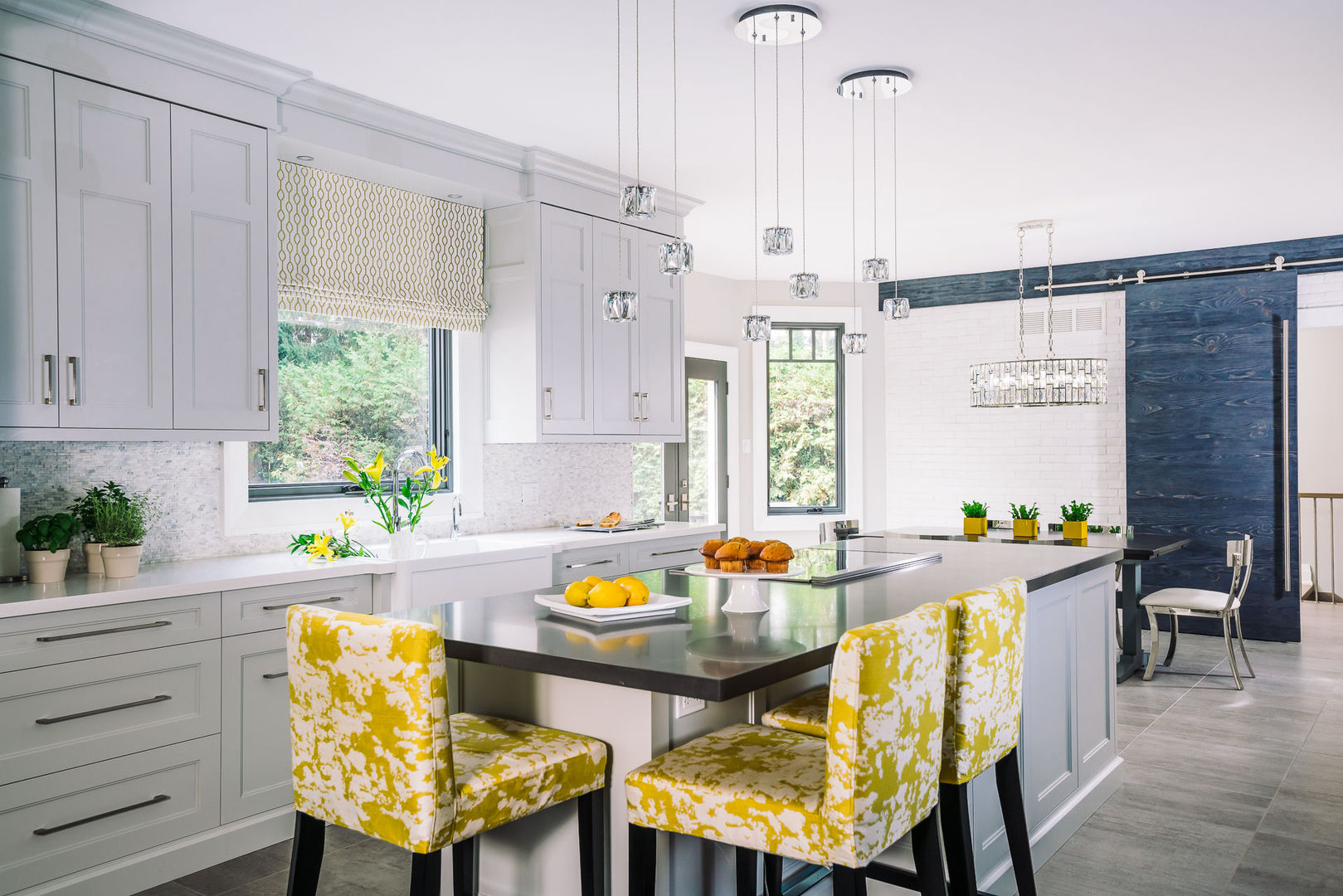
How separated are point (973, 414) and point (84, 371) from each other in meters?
6.61

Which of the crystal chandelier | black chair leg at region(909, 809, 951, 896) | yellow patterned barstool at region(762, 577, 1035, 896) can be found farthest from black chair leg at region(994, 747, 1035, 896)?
the crystal chandelier

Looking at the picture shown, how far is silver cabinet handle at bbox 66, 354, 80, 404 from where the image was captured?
10.1ft

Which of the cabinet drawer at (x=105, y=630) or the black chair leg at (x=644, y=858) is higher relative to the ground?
the cabinet drawer at (x=105, y=630)

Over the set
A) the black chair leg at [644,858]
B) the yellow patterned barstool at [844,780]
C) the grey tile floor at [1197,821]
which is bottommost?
the grey tile floor at [1197,821]

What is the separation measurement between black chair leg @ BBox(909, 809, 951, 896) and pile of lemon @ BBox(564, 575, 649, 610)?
2.68 ft

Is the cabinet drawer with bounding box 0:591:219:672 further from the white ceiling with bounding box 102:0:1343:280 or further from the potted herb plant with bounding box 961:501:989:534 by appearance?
the potted herb plant with bounding box 961:501:989:534

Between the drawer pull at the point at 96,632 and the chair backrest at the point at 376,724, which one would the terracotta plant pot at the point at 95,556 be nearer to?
the drawer pull at the point at 96,632

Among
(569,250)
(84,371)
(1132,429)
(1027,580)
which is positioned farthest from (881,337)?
(84,371)

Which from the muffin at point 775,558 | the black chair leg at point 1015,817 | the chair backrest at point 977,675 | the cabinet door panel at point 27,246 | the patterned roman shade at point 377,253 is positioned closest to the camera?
the chair backrest at point 977,675

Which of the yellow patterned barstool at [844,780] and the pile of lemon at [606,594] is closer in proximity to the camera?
the yellow patterned barstool at [844,780]

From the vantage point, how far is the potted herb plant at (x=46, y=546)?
3021 mm

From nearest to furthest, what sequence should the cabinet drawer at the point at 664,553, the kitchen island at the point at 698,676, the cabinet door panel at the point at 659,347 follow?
the kitchen island at the point at 698,676, the cabinet drawer at the point at 664,553, the cabinet door panel at the point at 659,347

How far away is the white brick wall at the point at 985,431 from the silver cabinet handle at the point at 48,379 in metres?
6.61

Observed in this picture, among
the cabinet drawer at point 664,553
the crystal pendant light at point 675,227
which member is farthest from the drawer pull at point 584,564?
the crystal pendant light at point 675,227
